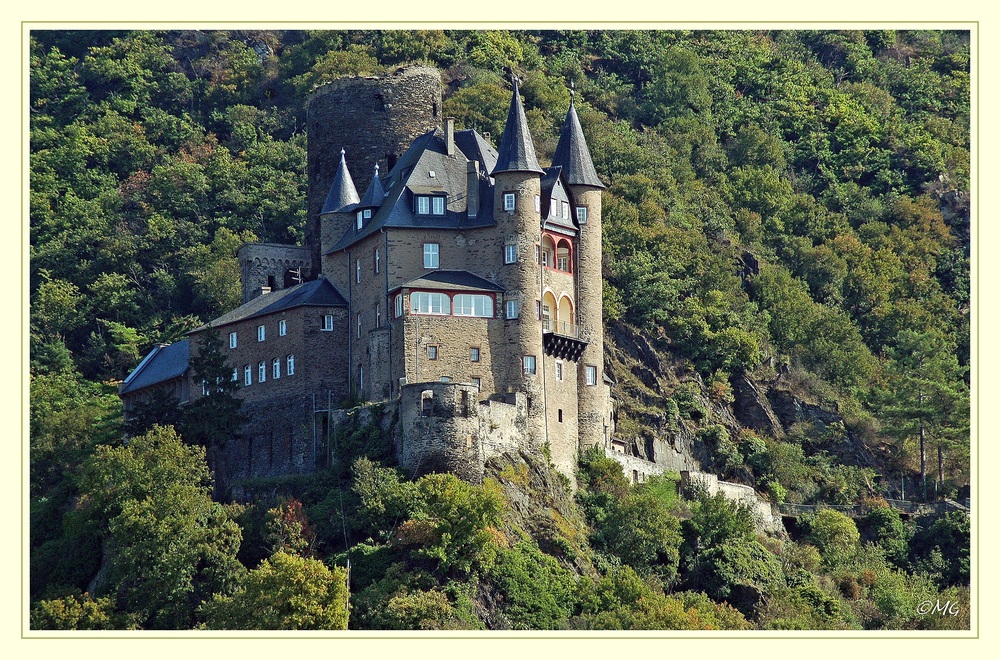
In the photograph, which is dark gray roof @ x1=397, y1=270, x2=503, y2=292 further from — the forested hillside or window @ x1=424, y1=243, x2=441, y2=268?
the forested hillside

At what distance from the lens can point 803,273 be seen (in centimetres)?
12644

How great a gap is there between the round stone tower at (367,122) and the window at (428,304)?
16.0m

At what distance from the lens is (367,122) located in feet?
341

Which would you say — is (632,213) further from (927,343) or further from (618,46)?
(618,46)

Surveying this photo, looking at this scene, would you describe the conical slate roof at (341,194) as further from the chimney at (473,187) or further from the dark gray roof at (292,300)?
the chimney at (473,187)

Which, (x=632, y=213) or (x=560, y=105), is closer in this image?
(x=632, y=213)

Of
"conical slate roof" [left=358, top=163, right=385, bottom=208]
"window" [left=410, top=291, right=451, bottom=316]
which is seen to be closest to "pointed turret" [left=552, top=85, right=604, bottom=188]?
"conical slate roof" [left=358, top=163, right=385, bottom=208]

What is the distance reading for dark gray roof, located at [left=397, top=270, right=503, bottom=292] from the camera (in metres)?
86.8

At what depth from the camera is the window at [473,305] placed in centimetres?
8688

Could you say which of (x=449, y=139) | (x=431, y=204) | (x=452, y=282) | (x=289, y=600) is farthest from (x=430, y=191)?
(x=289, y=600)

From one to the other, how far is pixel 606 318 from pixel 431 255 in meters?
20.7

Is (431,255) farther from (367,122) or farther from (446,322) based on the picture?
(367,122)

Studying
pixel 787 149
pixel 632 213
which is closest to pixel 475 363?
pixel 632 213

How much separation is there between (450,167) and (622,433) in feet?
51.4
